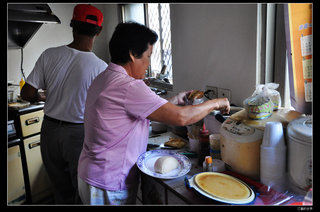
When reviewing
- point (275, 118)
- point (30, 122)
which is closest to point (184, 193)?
point (275, 118)

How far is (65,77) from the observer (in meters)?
1.54

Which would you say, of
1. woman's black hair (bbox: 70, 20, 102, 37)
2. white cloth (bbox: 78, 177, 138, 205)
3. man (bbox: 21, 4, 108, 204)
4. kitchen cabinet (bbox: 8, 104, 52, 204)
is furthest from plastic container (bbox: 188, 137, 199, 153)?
kitchen cabinet (bbox: 8, 104, 52, 204)

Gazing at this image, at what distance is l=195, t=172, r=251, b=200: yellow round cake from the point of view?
88cm

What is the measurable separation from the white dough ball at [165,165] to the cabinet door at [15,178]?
1.56 metres

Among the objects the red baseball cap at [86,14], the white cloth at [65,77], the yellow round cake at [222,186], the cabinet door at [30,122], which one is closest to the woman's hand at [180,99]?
the yellow round cake at [222,186]

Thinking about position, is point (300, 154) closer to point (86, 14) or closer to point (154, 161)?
point (154, 161)

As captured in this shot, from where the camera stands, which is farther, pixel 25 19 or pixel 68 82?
pixel 25 19

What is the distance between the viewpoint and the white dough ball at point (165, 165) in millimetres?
1063

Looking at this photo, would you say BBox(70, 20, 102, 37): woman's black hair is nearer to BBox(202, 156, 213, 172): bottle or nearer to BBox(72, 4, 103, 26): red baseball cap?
BBox(72, 4, 103, 26): red baseball cap

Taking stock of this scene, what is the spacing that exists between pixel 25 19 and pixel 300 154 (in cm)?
212

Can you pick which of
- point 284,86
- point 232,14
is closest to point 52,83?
point 232,14

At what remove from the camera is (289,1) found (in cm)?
105

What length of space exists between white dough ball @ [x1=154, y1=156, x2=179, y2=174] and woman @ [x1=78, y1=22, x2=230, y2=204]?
0.11 meters
